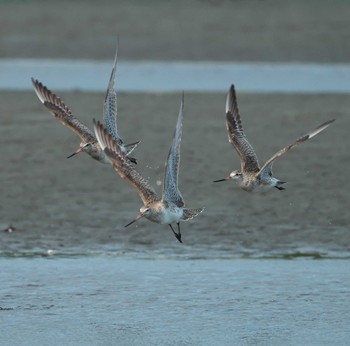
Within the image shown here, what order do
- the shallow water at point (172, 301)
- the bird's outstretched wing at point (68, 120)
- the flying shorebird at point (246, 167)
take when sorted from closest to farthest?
the shallow water at point (172, 301) → the flying shorebird at point (246, 167) → the bird's outstretched wing at point (68, 120)

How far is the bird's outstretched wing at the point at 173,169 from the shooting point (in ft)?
37.8

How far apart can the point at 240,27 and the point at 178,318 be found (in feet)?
80.2

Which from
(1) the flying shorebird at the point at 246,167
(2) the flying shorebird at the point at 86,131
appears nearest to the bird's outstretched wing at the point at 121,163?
(2) the flying shorebird at the point at 86,131

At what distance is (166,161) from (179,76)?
1574 cm

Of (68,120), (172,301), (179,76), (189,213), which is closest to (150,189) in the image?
(189,213)

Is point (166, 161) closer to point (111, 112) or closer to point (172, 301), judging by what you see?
point (172, 301)

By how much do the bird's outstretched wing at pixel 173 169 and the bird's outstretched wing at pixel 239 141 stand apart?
143cm

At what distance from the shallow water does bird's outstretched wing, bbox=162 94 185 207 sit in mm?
885

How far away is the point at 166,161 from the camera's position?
1156cm

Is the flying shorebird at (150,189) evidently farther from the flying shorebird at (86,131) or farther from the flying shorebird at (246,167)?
the flying shorebird at (246,167)

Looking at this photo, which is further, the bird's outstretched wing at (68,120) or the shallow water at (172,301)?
the bird's outstretched wing at (68,120)

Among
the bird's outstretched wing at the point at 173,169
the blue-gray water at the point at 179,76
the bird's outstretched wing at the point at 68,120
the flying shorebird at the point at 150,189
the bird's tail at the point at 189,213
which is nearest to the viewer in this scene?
the bird's outstretched wing at the point at 173,169

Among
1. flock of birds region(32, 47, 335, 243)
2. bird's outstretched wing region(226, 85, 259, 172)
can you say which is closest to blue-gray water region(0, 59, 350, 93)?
bird's outstretched wing region(226, 85, 259, 172)

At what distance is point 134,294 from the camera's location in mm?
12102
